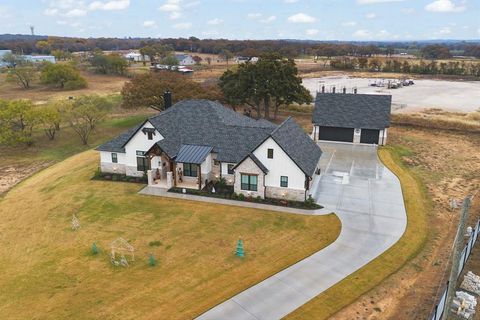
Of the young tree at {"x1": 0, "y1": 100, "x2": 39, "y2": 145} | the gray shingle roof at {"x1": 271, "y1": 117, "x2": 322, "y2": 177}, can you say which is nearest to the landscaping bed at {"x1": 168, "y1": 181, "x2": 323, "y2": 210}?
the gray shingle roof at {"x1": 271, "y1": 117, "x2": 322, "y2": 177}

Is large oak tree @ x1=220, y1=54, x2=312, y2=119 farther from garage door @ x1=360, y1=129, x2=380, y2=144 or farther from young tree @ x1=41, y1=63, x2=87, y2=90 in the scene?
young tree @ x1=41, y1=63, x2=87, y2=90

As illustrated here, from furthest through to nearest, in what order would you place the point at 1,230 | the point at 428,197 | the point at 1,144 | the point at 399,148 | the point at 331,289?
the point at 1,144 < the point at 399,148 < the point at 428,197 < the point at 1,230 < the point at 331,289

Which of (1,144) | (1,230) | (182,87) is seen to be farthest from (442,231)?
(1,144)

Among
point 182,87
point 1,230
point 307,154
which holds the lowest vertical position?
point 1,230

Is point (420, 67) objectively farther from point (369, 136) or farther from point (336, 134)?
point (336, 134)

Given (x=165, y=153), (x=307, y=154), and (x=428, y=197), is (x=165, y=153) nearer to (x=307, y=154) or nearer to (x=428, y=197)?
(x=307, y=154)

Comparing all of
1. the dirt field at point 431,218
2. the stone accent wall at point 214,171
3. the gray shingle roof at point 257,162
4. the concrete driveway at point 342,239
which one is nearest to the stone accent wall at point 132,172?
the stone accent wall at point 214,171

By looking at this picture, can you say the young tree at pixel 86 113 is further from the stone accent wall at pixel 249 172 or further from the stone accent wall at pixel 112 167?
the stone accent wall at pixel 249 172

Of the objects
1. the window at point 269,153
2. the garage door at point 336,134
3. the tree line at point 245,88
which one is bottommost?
the garage door at point 336,134
